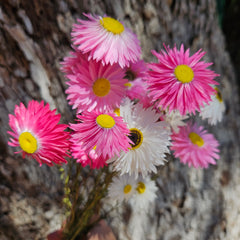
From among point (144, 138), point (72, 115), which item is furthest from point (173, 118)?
point (72, 115)

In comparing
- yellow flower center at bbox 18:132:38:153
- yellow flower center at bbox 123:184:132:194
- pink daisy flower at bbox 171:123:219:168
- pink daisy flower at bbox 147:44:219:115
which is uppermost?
pink daisy flower at bbox 147:44:219:115

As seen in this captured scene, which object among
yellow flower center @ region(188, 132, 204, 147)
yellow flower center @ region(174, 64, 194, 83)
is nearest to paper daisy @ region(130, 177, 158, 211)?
yellow flower center @ region(188, 132, 204, 147)

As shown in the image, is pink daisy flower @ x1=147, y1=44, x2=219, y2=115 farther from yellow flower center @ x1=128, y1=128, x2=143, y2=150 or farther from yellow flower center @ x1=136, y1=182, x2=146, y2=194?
yellow flower center @ x1=136, y1=182, x2=146, y2=194

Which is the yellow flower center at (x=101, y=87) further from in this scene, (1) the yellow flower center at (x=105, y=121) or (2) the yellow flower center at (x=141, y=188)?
(2) the yellow flower center at (x=141, y=188)

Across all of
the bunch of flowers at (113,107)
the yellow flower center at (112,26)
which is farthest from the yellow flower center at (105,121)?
the yellow flower center at (112,26)

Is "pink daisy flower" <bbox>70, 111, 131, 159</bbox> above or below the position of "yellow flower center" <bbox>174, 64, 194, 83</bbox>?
below

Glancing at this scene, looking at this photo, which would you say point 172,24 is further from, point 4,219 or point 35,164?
point 4,219
